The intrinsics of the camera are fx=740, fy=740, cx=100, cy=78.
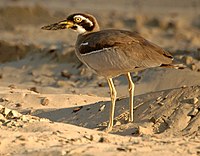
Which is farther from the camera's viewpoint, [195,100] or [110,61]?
[195,100]

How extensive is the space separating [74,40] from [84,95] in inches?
340

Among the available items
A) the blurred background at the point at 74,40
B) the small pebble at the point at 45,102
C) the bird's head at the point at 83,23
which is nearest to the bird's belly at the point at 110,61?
the bird's head at the point at 83,23

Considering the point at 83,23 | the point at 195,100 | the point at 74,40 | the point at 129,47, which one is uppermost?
the point at 83,23

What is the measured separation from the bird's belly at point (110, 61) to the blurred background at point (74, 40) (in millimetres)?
3637

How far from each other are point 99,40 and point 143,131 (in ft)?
4.22

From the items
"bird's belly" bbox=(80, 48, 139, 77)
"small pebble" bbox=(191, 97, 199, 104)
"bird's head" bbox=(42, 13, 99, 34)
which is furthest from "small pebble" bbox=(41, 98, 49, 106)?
"small pebble" bbox=(191, 97, 199, 104)

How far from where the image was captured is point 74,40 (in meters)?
20.6

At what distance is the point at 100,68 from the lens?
932 centimetres

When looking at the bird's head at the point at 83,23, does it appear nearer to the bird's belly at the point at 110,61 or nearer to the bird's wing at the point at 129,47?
the bird's wing at the point at 129,47

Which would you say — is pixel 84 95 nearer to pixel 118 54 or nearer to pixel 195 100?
pixel 195 100

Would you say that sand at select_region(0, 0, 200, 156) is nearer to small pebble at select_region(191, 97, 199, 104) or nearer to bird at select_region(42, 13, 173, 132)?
small pebble at select_region(191, 97, 199, 104)

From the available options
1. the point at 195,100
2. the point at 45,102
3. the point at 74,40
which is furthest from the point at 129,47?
the point at 74,40

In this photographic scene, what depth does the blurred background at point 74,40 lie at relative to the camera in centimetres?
1370

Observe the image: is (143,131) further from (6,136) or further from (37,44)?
(37,44)
